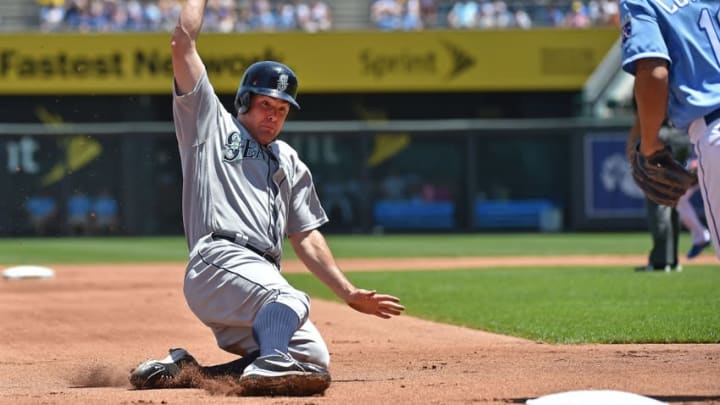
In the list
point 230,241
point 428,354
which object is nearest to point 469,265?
point 428,354

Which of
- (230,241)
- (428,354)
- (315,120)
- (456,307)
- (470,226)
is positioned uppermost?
(230,241)

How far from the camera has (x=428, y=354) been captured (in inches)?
274

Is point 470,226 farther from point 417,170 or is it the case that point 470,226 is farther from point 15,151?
point 15,151

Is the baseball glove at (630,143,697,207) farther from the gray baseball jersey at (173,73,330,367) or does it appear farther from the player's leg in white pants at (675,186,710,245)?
the player's leg in white pants at (675,186,710,245)

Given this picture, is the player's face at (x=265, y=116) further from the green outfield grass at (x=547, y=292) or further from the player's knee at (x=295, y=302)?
the green outfield grass at (x=547, y=292)

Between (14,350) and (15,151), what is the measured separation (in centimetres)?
2040

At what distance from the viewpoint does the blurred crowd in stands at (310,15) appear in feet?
89.3

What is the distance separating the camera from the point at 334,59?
2700cm

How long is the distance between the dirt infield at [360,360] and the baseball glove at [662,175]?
796mm

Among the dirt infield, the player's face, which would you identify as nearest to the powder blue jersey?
the dirt infield

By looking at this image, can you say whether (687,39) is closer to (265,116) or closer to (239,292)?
(265,116)

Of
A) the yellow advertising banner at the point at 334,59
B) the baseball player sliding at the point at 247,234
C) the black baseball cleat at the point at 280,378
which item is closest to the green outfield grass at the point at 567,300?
the baseball player sliding at the point at 247,234

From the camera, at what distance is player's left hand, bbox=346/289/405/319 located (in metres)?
5.22

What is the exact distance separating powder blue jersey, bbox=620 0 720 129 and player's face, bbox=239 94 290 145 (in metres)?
1.58
